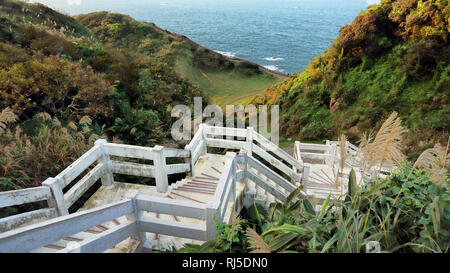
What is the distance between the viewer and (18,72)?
24.8ft

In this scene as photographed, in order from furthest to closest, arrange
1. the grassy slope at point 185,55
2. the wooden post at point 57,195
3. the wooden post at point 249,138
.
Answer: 1. the grassy slope at point 185,55
2. the wooden post at point 249,138
3. the wooden post at point 57,195

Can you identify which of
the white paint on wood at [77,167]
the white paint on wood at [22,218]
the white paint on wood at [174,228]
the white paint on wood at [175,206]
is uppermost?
the white paint on wood at [77,167]

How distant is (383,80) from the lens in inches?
770

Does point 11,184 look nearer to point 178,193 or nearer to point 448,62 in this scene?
point 178,193

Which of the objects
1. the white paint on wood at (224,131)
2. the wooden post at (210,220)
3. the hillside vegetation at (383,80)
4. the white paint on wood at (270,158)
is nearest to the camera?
the wooden post at (210,220)

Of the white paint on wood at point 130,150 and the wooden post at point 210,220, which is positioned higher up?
the white paint on wood at point 130,150

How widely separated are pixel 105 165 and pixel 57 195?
54.0 inches

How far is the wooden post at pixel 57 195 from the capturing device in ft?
13.6

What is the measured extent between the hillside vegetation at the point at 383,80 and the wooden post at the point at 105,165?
15.4 m

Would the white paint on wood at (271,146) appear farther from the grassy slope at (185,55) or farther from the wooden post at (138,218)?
the grassy slope at (185,55)

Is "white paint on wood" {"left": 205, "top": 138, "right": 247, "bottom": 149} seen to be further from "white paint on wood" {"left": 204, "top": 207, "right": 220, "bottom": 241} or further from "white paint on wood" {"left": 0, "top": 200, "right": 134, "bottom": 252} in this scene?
"white paint on wood" {"left": 0, "top": 200, "right": 134, "bottom": 252}

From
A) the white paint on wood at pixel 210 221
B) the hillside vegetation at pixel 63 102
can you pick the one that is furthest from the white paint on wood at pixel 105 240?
the hillside vegetation at pixel 63 102

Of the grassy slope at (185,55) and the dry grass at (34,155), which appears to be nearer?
the dry grass at (34,155)

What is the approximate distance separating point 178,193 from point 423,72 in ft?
64.8
